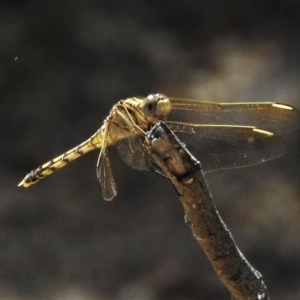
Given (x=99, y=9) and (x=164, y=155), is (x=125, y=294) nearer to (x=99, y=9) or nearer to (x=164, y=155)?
(x=99, y=9)

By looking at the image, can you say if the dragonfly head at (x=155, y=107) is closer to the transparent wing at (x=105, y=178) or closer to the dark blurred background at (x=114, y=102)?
the transparent wing at (x=105, y=178)

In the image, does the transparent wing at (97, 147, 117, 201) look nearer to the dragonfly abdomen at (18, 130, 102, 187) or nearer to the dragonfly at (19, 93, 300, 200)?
the dragonfly at (19, 93, 300, 200)

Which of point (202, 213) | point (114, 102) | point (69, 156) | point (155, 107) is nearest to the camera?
point (202, 213)

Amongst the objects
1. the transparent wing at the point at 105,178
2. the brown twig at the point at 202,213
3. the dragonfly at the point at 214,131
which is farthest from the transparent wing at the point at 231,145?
the brown twig at the point at 202,213

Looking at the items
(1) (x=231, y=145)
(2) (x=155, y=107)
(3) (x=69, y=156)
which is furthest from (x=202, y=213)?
(3) (x=69, y=156)

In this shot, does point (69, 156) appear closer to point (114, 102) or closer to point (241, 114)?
point (241, 114)
